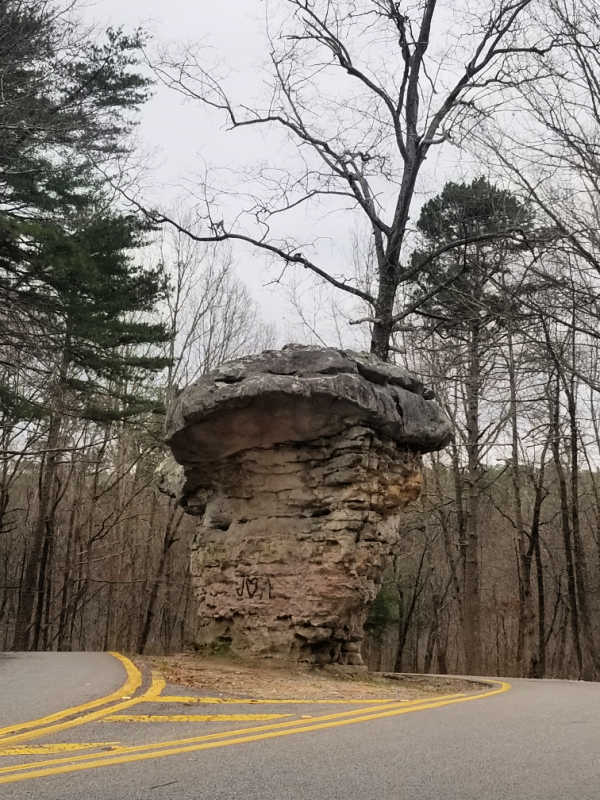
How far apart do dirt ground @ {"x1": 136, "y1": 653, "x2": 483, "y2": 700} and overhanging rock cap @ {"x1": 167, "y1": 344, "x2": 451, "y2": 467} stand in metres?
3.23

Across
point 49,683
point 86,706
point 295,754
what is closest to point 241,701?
point 86,706

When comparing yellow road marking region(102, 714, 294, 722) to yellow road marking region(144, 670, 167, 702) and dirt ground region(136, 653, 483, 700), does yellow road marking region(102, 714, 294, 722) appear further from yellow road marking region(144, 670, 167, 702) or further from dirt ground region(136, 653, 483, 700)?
dirt ground region(136, 653, 483, 700)

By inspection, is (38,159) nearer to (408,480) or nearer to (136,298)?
(136,298)

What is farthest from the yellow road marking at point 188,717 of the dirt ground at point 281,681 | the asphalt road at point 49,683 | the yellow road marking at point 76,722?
the dirt ground at point 281,681

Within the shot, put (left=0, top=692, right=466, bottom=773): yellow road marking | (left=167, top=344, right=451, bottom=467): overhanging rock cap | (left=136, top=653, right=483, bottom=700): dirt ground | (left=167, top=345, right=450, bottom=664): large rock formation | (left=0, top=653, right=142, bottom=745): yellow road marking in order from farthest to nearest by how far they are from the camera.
A: (left=167, top=345, right=450, bottom=664): large rock formation
(left=167, top=344, right=451, bottom=467): overhanging rock cap
(left=136, top=653, right=483, bottom=700): dirt ground
(left=0, top=653, right=142, bottom=745): yellow road marking
(left=0, top=692, right=466, bottom=773): yellow road marking

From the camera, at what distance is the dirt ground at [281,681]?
8305mm

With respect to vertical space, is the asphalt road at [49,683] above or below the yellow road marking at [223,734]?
below

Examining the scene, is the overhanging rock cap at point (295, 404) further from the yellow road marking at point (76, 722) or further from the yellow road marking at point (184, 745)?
the yellow road marking at point (184, 745)

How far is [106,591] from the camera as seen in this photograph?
35000 millimetres

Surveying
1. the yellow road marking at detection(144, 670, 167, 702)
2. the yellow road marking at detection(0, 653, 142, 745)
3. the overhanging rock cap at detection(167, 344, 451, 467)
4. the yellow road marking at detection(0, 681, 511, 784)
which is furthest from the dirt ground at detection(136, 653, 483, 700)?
the overhanging rock cap at detection(167, 344, 451, 467)

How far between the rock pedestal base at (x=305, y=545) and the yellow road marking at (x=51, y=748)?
621 centimetres

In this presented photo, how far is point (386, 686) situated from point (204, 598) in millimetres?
3337

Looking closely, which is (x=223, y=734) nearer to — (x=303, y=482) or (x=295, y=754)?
(x=295, y=754)

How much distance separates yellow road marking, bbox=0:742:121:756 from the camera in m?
4.52
